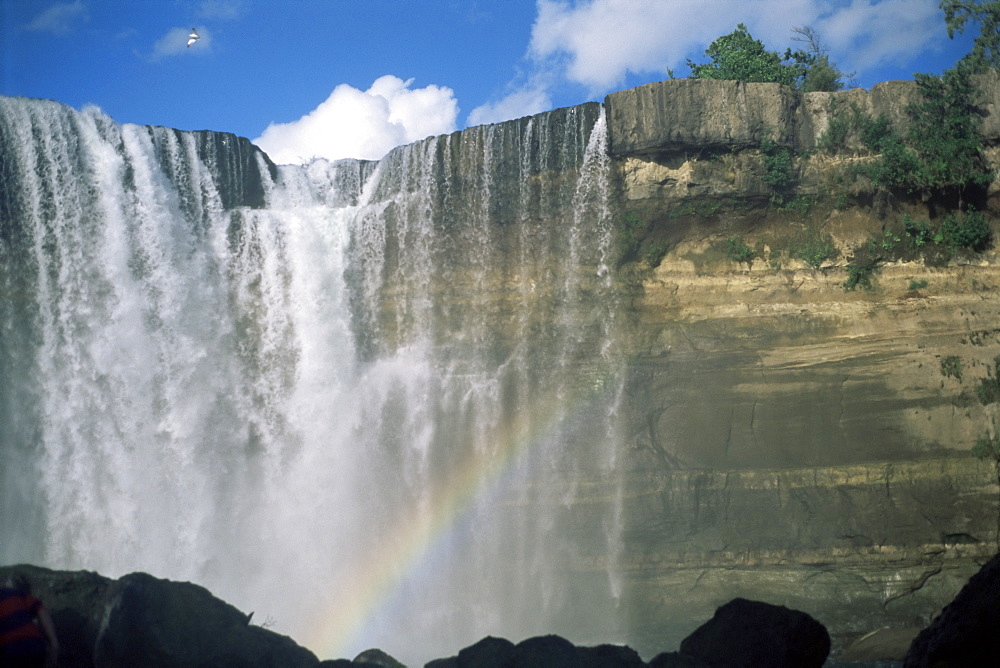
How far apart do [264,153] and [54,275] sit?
5.55 m

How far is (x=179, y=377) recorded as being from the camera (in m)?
18.4

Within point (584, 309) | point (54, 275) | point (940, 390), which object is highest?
point (54, 275)

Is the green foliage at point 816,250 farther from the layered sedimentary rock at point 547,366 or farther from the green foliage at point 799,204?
the green foliage at point 799,204

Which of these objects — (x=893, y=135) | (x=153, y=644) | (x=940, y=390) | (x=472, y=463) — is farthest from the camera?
(x=472, y=463)

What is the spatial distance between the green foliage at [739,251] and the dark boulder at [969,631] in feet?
40.7

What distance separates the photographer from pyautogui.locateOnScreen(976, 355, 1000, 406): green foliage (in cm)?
1571

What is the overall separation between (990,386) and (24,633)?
16.7 meters

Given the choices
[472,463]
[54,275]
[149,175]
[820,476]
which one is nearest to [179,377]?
[54,275]

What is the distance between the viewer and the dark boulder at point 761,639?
24.3ft

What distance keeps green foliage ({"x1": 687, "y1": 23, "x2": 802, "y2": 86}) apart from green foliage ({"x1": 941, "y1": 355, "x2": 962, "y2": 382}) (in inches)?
508

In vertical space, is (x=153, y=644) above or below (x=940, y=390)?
below

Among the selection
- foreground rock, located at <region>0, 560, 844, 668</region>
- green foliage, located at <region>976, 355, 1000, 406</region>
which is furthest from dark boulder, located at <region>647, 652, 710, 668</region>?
green foliage, located at <region>976, 355, 1000, 406</region>

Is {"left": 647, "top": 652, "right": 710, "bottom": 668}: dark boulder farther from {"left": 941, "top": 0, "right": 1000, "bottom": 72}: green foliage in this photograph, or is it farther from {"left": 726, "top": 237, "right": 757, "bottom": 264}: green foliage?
{"left": 941, "top": 0, "right": 1000, "bottom": 72}: green foliage

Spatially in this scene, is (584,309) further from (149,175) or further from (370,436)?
(149,175)
